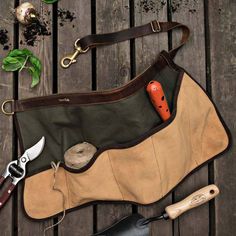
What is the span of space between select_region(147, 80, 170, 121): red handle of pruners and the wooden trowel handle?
248 mm

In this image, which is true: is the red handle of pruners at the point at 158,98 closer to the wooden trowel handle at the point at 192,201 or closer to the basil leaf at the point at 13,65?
the wooden trowel handle at the point at 192,201

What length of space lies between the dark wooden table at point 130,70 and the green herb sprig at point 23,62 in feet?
0.07

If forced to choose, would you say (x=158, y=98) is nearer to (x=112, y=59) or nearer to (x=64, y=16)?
(x=112, y=59)

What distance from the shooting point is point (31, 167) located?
119 cm

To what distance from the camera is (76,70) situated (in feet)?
4.09

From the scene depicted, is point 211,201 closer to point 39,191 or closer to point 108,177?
point 108,177

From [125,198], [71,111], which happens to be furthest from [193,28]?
[125,198]

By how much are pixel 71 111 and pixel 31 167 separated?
8.2 inches

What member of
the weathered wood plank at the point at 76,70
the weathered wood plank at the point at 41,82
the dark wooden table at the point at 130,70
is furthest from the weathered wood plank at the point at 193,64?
the weathered wood plank at the point at 41,82

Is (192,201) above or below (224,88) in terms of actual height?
below

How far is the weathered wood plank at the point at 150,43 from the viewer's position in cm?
123

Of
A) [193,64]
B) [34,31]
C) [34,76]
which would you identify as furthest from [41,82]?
[193,64]

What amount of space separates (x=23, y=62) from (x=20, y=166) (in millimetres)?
317

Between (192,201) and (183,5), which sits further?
(183,5)
